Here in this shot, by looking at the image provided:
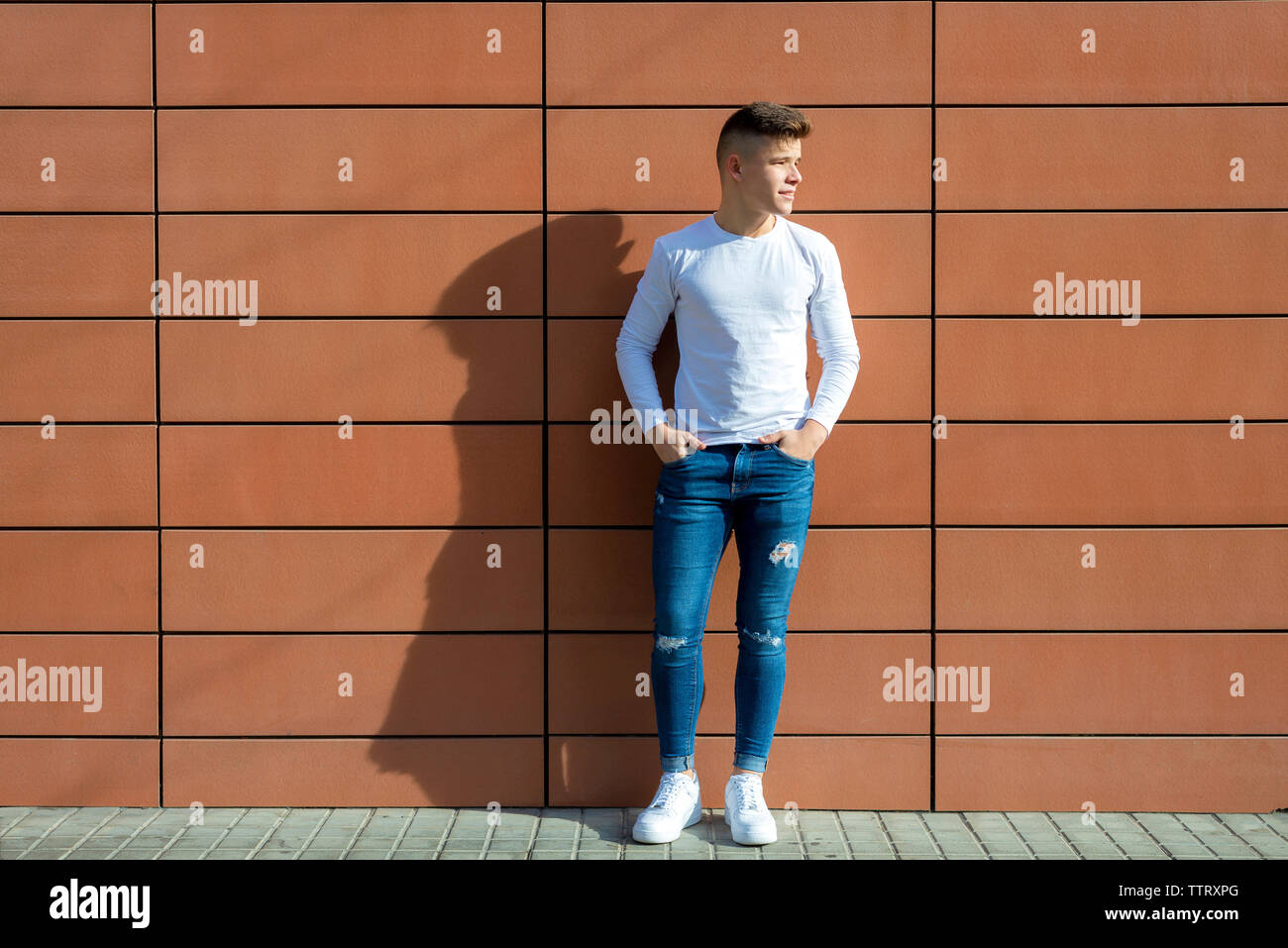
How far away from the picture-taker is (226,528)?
405 centimetres

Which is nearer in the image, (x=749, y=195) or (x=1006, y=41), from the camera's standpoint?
(x=749, y=195)

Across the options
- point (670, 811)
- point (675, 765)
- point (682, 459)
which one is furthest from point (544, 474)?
point (670, 811)

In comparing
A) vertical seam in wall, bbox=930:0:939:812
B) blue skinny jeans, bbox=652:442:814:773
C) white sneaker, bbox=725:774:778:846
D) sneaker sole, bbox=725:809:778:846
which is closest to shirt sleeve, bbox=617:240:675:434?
blue skinny jeans, bbox=652:442:814:773

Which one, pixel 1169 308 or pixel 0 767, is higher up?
pixel 1169 308

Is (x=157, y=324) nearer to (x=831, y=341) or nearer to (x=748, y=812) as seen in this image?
(x=831, y=341)

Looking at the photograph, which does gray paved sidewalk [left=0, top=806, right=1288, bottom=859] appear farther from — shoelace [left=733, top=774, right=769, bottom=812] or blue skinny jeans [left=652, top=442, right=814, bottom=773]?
blue skinny jeans [left=652, top=442, right=814, bottom=773]

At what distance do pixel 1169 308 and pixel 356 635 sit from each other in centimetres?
300

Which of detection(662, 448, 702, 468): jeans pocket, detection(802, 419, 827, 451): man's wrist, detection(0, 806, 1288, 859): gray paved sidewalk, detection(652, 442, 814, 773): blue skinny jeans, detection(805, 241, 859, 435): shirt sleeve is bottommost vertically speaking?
detection(0, 806, 1288, 859): gray paved sidewalk

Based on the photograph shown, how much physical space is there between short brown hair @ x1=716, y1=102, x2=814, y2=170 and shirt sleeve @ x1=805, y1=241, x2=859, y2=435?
0.39 meters

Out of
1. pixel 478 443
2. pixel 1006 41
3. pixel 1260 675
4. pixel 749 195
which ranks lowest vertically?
pixel 1260 675

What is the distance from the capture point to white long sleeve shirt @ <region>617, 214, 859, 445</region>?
12.0 feet

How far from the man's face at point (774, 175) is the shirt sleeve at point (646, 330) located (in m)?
0.34

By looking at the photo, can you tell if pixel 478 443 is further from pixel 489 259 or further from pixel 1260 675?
pixel 1260 675

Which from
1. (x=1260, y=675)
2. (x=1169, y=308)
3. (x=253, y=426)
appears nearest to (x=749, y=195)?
(x=1169, y=308)
